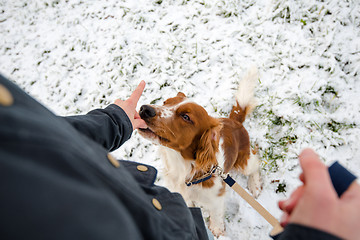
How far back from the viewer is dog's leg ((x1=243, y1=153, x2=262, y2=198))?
2.49 meters

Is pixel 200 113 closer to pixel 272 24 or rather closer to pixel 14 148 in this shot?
pixel 14 148

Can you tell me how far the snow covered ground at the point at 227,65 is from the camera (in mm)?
2604

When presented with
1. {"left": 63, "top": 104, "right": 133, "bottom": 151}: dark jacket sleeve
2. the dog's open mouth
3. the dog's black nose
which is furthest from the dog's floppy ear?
{"left": 63, "top": 104, "right": 133, "bottom": 151}: dark jacket sleeve

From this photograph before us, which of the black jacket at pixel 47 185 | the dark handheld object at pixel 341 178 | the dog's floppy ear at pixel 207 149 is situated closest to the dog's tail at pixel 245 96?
the dog's floppy ear at pixel 207 149

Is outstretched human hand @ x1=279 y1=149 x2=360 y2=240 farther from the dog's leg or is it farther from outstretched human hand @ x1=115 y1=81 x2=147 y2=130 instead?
the dog's leg

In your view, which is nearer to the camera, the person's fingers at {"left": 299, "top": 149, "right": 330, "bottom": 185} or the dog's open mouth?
the person's fingers at {"left": 299, "top": 149, "right": 330, "bottom": 185}

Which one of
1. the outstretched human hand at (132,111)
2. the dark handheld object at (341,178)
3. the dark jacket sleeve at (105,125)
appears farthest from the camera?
the outstretched human hand at (132,111)

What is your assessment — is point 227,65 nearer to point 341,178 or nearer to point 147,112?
point 147,112

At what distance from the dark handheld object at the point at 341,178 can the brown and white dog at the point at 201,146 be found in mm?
1080

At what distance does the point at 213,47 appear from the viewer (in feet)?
11.8

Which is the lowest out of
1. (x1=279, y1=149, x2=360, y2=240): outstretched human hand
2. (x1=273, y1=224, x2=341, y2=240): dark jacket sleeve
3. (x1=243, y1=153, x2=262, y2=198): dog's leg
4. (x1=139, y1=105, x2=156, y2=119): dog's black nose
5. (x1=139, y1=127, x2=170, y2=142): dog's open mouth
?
(x1=243, y1=153, x2=262, y2=198): dog's leg

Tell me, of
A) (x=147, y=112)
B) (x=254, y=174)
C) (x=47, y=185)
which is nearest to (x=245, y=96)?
(x=254, y=174)

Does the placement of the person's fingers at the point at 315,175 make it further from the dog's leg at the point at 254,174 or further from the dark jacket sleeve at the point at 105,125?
the dog's leg at the point at 254,174

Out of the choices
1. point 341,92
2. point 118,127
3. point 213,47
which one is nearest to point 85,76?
point 213,47
